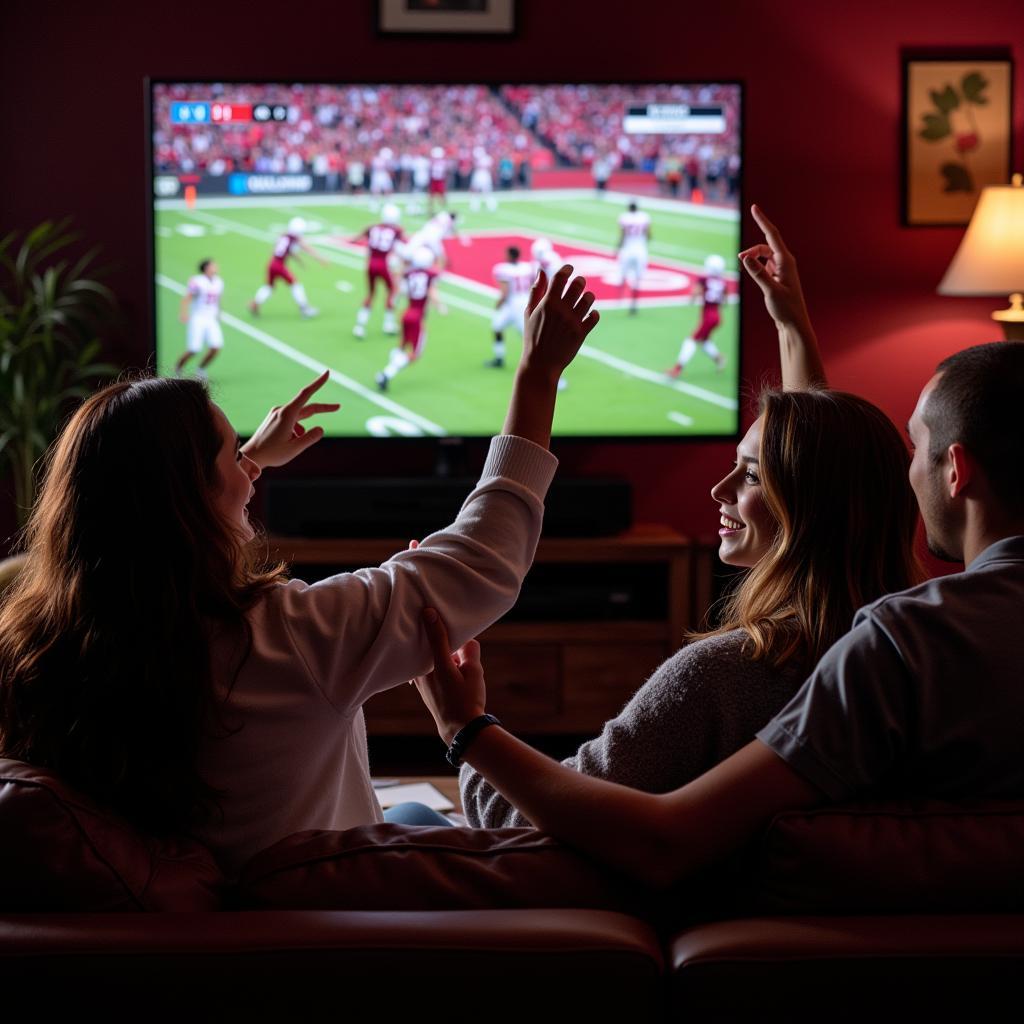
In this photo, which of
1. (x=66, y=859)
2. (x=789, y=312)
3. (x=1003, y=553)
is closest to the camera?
(x=66, y=859)

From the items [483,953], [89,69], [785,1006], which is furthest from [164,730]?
[89,69]

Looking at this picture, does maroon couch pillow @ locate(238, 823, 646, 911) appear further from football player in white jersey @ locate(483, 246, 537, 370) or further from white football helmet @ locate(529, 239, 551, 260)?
white football helmet @ locate(529, 239, 551, 260)

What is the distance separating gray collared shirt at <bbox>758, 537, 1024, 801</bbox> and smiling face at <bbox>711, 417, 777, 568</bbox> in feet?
1.40

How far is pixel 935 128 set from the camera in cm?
443

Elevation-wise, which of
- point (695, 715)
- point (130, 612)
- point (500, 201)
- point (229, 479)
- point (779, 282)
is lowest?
point (695, 715)

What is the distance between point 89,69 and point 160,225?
646 mm

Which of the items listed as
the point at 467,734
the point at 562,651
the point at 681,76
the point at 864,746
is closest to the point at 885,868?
the point at 864,746

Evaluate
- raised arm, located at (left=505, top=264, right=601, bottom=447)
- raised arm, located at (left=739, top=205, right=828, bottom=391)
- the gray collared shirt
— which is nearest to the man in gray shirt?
the gray collared shirt

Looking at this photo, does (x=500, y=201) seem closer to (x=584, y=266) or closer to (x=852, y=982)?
(x=584, y=266)

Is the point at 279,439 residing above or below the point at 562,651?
above

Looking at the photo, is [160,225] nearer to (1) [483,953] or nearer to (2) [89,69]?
(2) [89,69]

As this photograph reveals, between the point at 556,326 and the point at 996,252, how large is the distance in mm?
3168

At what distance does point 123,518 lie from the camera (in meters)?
1.26

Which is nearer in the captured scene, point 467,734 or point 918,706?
point 918,706
